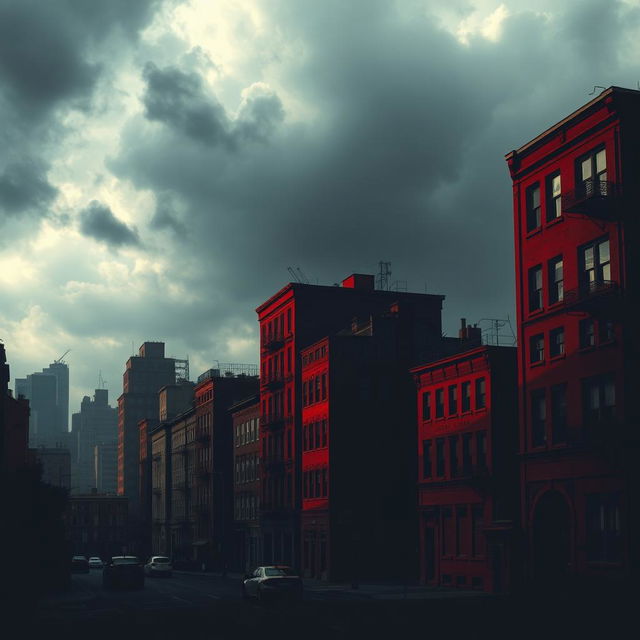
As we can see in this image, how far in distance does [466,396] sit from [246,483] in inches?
1981

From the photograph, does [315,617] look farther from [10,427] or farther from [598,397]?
[10,427]

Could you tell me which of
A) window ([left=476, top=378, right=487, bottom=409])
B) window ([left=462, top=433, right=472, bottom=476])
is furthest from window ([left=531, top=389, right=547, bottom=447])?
window ([left=462, top=433, right=472, bottom=476])

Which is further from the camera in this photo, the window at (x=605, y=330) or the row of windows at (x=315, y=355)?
the row of windows at (x=315, y=355)

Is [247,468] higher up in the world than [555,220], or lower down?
lower down

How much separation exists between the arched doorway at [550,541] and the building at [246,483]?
5486 cm

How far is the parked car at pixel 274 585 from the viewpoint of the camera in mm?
49688

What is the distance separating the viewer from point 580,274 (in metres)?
50.5

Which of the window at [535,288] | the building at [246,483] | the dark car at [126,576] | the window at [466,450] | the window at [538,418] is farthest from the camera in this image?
the building at [246,483]

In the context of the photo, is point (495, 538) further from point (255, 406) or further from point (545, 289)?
point (255, 406)

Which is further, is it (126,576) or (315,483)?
(315,483)

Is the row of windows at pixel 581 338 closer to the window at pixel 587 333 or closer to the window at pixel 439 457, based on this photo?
the window at pixel 587 333

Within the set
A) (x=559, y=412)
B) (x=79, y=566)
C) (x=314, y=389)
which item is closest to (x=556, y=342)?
(x=559, y=412)

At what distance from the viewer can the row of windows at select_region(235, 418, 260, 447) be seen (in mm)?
108812

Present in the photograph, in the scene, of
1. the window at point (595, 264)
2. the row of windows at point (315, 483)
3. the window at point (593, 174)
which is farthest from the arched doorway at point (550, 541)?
the row of windows at point (315, 483)
